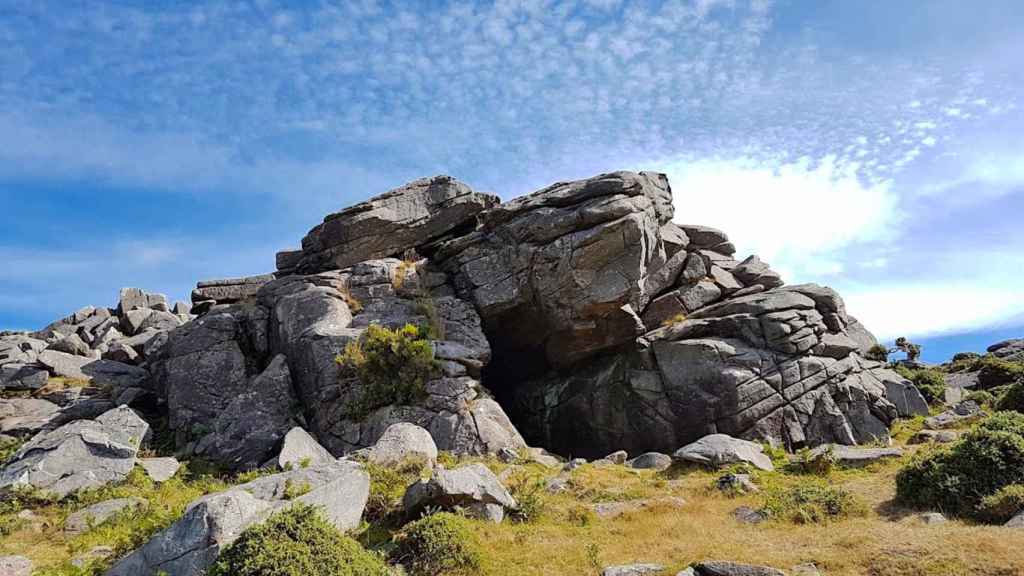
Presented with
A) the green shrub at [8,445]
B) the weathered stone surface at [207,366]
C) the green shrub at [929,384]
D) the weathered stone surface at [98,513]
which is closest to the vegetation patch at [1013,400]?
the green shrub at [929,384]

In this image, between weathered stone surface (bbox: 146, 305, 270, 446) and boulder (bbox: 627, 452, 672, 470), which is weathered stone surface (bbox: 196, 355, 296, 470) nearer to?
weathered stone surface (bbox: 146, 305, 270, 446)

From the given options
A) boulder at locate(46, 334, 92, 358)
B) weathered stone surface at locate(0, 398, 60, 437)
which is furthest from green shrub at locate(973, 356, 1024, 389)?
boulder at locate(46, 334, 92, 358)

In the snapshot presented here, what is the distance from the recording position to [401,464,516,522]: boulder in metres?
16.7

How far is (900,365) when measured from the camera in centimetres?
5216

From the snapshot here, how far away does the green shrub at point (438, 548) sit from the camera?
14.1m

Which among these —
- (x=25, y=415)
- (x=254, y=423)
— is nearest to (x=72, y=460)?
(x=254, y=423)

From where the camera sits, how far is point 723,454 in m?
23.7

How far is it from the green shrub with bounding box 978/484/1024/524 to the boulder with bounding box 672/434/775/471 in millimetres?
7915

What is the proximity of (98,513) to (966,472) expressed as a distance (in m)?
25.6

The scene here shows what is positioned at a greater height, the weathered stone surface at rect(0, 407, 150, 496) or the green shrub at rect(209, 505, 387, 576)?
the weathered stone surface at rect(0, 407, 150, 496)

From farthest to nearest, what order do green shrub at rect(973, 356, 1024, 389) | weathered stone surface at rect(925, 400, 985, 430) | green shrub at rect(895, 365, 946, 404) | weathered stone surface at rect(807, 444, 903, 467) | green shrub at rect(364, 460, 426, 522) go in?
green shrub at rect(973, 356, 1024, 389) < green shrub at rect(895, 365, 946, 404) < weathered stone surface at rect(925, 400, 985, 430) < weathered stone surface at rect(807, 444, 903, 467) < green shrub at rect(364, 460, 426, 522)

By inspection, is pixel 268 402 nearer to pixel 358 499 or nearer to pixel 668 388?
pixel 358 499

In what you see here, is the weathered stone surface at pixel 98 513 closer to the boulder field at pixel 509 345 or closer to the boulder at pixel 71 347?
the boulder field at pixel 509 345

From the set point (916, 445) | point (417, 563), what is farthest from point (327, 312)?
point (916, 445)
